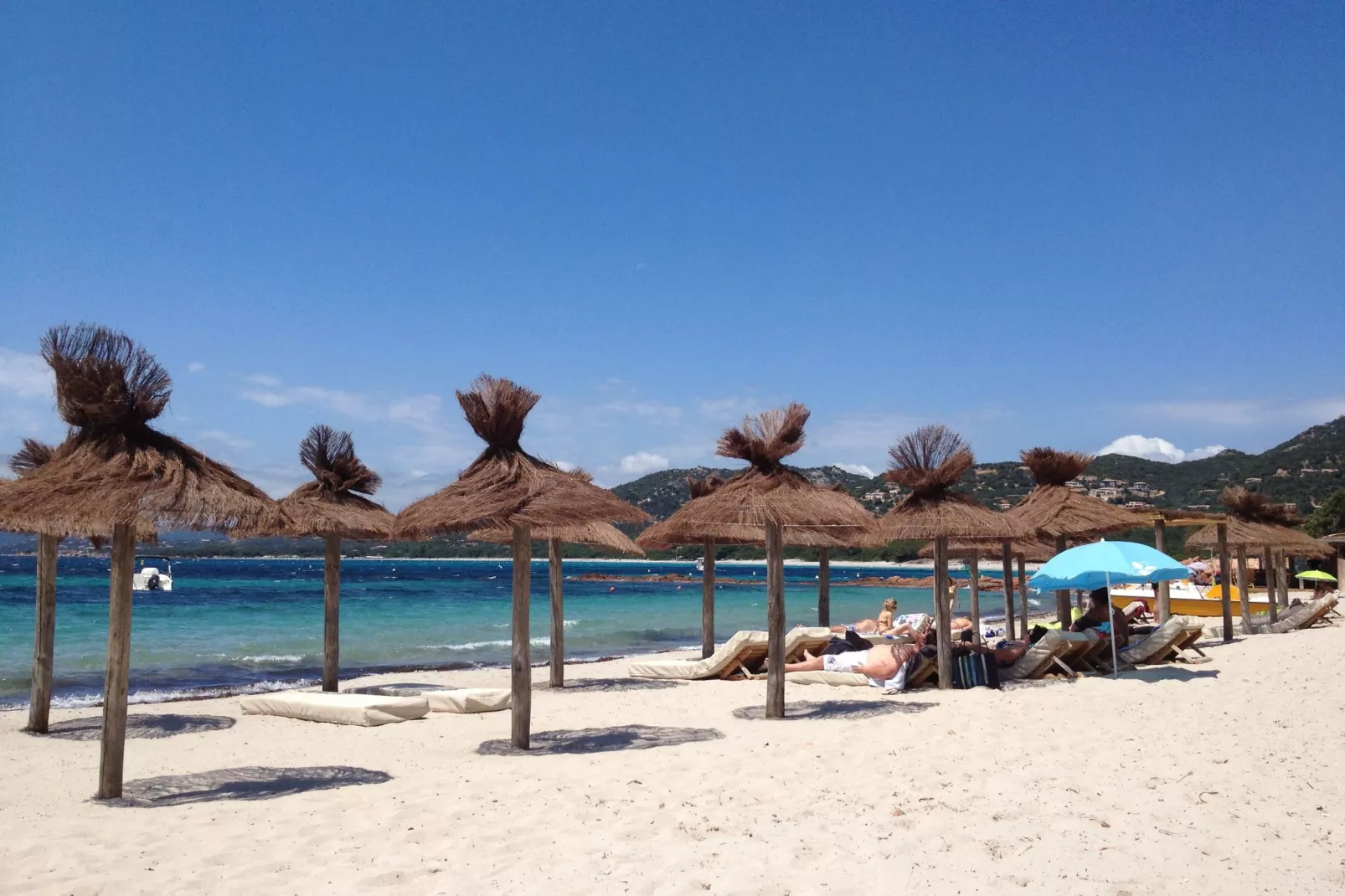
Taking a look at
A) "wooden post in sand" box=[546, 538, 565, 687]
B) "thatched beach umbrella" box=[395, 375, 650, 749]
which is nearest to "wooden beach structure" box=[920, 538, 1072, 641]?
"wooden post in sand" box=[546, 538, 565, 687]

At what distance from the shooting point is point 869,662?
1170cm

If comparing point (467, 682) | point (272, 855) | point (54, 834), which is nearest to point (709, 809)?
point (272, 855)

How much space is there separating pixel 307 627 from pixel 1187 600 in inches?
934

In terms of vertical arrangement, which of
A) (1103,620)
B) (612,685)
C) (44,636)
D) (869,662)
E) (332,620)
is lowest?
(612,685)

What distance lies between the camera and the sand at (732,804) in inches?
172

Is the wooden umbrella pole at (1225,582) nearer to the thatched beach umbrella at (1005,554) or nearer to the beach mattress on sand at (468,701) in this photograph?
the thatched beach umbrella at (1005,554)

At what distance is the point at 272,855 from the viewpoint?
471cm

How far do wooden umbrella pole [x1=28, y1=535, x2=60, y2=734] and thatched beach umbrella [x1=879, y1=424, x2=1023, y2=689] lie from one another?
27.1 ft

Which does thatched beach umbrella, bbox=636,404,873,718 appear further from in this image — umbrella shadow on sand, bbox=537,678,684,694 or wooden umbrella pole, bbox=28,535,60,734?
wooden umbrella pole, bbox=28,535,60,734

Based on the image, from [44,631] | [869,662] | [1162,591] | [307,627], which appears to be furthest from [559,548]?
[307,627]

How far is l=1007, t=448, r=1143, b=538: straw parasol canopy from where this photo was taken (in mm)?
12820

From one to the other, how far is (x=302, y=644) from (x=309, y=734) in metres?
13.7

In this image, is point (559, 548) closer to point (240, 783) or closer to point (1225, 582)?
point (240, 783)

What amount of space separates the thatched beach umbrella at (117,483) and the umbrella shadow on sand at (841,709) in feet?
16.9
